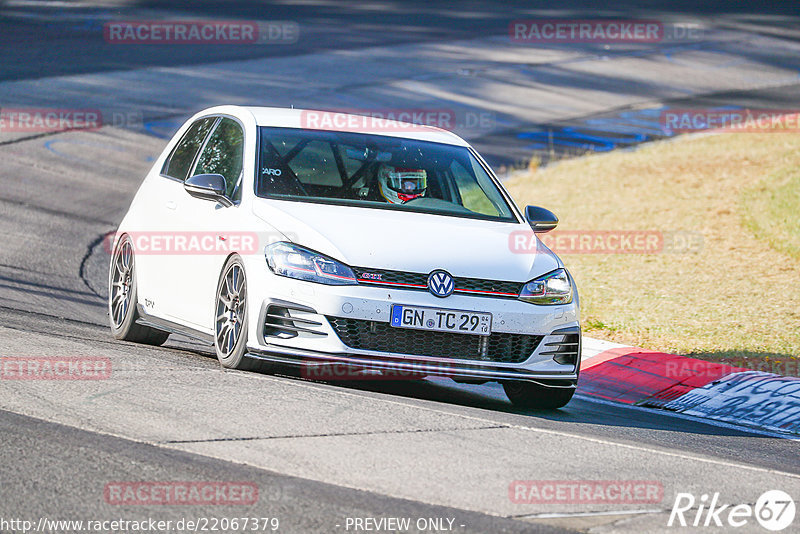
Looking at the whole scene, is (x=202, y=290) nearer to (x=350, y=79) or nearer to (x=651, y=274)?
(x=651, y=274)

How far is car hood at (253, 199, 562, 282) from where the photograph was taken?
735cm

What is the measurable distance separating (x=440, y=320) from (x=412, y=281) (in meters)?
0.27

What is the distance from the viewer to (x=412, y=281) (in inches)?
288

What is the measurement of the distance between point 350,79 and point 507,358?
824 inches

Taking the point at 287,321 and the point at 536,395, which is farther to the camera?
the point at 536,395
